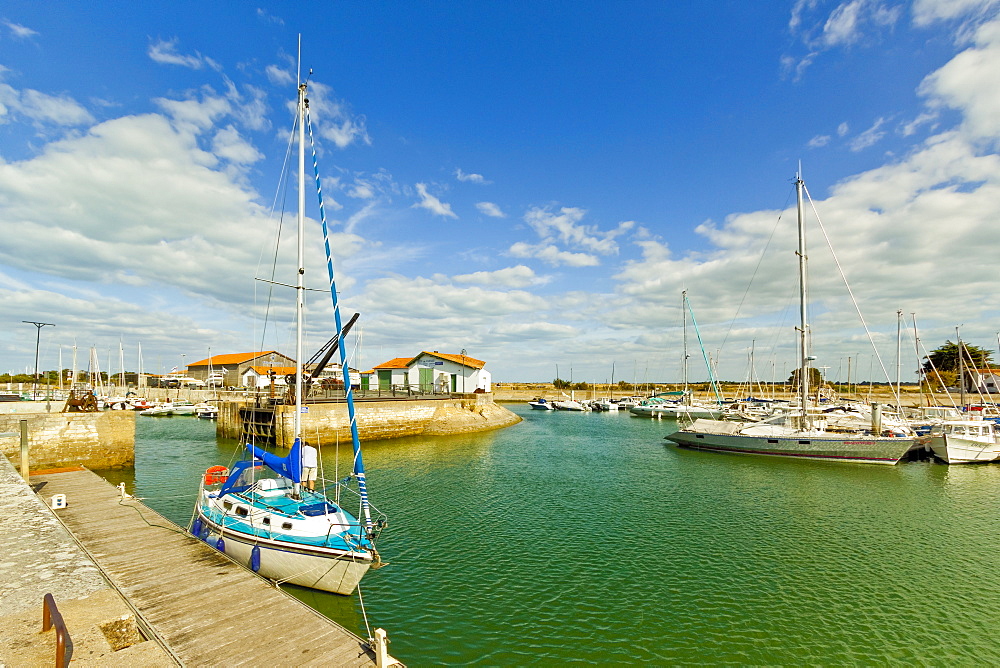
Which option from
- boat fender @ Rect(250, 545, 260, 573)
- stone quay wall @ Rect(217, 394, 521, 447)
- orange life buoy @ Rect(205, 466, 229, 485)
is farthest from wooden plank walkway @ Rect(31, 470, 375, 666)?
stone quay wall @ Rect(217, 394, 521, 447)

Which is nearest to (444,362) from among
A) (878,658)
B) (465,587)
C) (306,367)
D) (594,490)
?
(306,367)

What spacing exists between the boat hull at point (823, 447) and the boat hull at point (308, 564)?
120 ft

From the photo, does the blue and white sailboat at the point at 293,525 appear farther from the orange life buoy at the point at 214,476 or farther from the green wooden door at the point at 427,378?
the green wooden door at the point at 427,378

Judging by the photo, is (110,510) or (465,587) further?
(110,510)

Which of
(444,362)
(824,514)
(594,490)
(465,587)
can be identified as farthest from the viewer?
(444,362)

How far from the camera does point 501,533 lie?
19016 millimetres

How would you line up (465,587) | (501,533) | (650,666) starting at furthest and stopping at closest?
(501,533), (465,587), (650,666)

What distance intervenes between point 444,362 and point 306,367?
26.8 meters

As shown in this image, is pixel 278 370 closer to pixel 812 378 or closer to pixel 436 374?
pixel 436 374

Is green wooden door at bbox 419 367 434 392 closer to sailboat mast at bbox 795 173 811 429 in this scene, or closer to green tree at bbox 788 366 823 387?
sailboat mast at bbox 795 173 811 429

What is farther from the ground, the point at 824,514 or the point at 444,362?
the point at 444,362

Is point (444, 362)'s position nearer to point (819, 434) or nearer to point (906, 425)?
point (819, 434)

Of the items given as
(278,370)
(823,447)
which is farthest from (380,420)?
(278,370)

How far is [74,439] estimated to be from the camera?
2856 centimetres
